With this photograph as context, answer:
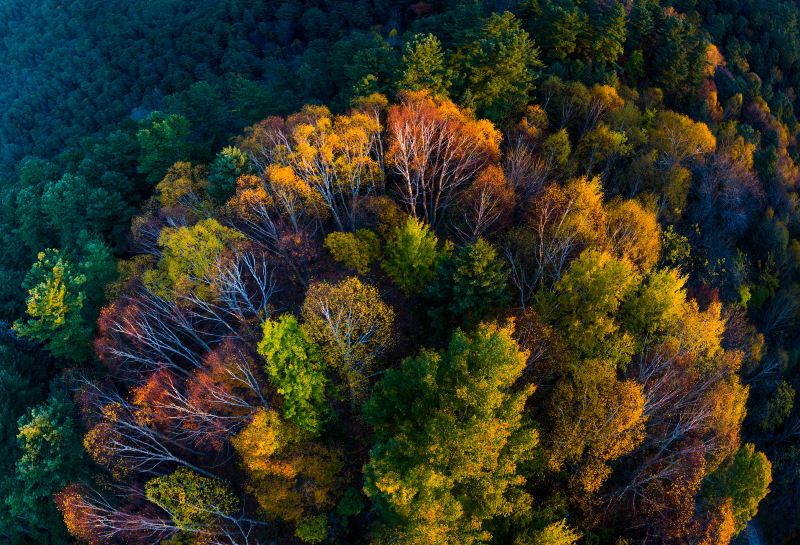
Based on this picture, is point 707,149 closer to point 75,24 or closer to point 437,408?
point 437,408

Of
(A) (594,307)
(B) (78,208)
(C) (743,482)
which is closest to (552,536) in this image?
(A) (594,307)

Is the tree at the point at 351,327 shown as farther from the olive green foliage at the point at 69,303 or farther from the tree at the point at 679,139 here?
the tree at the point at 679,139

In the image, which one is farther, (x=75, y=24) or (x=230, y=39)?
(x=75, y=24)

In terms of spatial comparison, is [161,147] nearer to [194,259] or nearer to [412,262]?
[194,259]

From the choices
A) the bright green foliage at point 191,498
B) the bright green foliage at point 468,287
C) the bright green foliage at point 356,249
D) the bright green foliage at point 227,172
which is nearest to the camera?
the bright green foliage at point 191,498

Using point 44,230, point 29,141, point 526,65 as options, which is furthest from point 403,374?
point 29,141

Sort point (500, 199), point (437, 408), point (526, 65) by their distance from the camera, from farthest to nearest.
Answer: point (526, 65), point (500, 199), point (437, 408)

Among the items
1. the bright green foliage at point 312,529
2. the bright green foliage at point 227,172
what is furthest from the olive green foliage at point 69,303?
the bright green foliage at point 312,529
